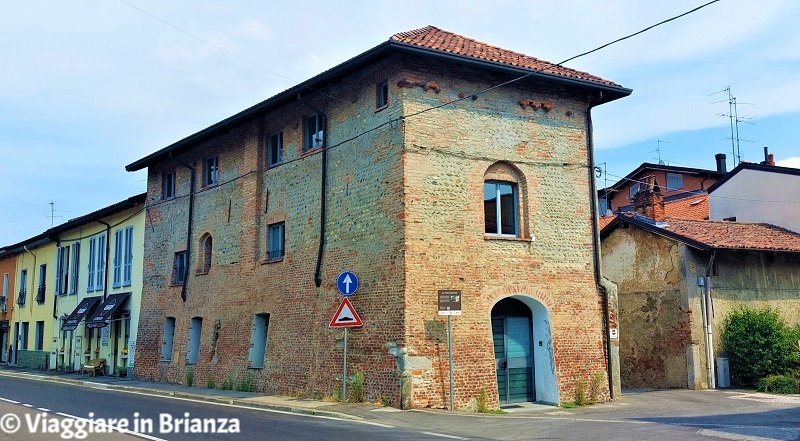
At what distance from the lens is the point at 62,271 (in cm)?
3584

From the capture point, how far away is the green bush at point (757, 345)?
67.2 feet

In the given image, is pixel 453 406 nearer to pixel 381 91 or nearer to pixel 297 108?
pixel 381 91

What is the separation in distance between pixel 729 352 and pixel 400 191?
11250 millimetres

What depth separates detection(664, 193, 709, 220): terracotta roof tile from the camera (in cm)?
3122

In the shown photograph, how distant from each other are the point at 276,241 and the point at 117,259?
12.0 meters

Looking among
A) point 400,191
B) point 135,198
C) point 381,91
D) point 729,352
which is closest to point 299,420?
point 400,191

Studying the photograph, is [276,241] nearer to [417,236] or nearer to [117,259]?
[417,236]

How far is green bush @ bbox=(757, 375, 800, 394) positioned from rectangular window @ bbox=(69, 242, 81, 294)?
2806 cm

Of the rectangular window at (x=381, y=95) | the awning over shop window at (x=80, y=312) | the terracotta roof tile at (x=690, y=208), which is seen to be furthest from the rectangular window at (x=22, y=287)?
the terracotta roof tile at (x=690, y=208)

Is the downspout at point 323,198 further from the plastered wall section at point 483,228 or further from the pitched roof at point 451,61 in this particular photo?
the plastered wall section at point 483,228

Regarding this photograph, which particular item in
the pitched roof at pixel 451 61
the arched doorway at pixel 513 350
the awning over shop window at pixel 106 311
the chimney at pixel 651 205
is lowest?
the arched doorway at pixel 513 350

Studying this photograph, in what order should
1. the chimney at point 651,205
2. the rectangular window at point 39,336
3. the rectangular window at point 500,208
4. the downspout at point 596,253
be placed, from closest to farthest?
the rectangular window at point 500,208
the downspout at point 596,253
the chimney at point 651,205
the rectangular window at point 39,336

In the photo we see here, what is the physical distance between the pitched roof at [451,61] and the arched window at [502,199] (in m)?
2.41

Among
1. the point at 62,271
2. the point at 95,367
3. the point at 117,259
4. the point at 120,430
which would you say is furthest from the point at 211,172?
the point at 62,271
